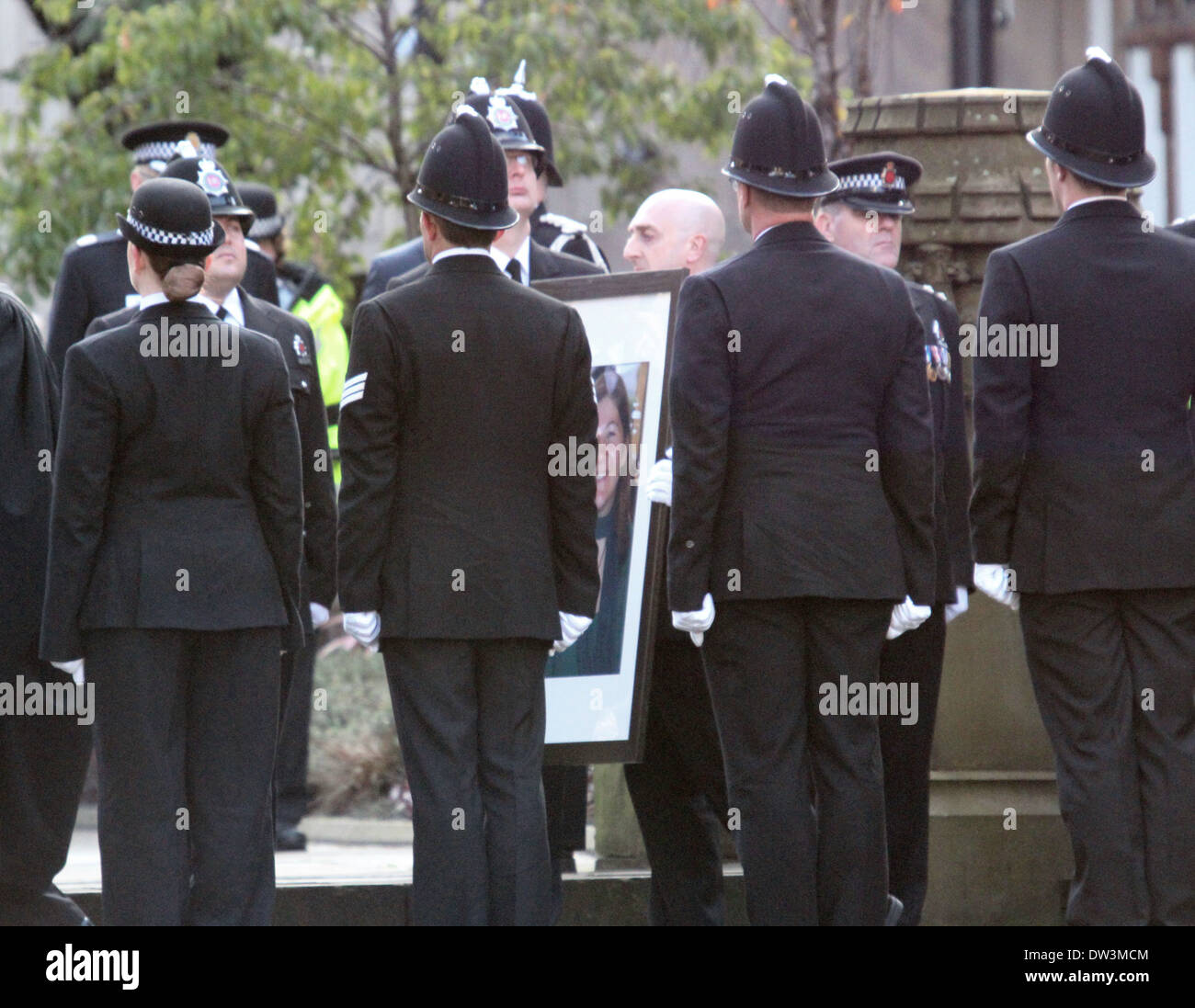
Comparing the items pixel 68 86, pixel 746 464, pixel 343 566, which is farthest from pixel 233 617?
pixel 68 86

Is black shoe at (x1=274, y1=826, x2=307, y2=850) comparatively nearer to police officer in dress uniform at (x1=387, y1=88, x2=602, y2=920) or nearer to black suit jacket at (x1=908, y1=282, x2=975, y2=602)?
police officer in dress uniform at (x1=387, y1=88, x2=602, y2=920)

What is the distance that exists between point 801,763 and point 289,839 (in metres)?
3.50

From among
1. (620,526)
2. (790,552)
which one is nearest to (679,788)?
(620,526)

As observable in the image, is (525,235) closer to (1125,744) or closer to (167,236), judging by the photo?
(167,236)

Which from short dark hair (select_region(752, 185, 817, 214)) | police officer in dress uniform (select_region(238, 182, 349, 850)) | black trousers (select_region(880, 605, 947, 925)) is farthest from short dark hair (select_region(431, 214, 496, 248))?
police officer in dress uniform (select_region(238, 182, 349, 850))

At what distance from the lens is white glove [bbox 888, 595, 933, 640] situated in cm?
595

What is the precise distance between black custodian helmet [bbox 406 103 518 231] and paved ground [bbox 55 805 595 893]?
2188mm

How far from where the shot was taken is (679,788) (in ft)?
22.0

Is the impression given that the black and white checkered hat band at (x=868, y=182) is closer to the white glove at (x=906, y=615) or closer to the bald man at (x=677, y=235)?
the bald man at (x=677, y=235)

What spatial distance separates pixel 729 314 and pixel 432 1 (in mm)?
7832

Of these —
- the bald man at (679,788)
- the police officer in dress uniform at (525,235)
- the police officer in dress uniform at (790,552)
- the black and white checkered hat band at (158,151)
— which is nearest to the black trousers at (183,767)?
the police officer in dress uniform at (790,552)

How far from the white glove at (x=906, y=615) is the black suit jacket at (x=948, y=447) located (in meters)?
0.67

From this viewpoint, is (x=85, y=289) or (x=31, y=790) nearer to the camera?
(x=31, y=790)
